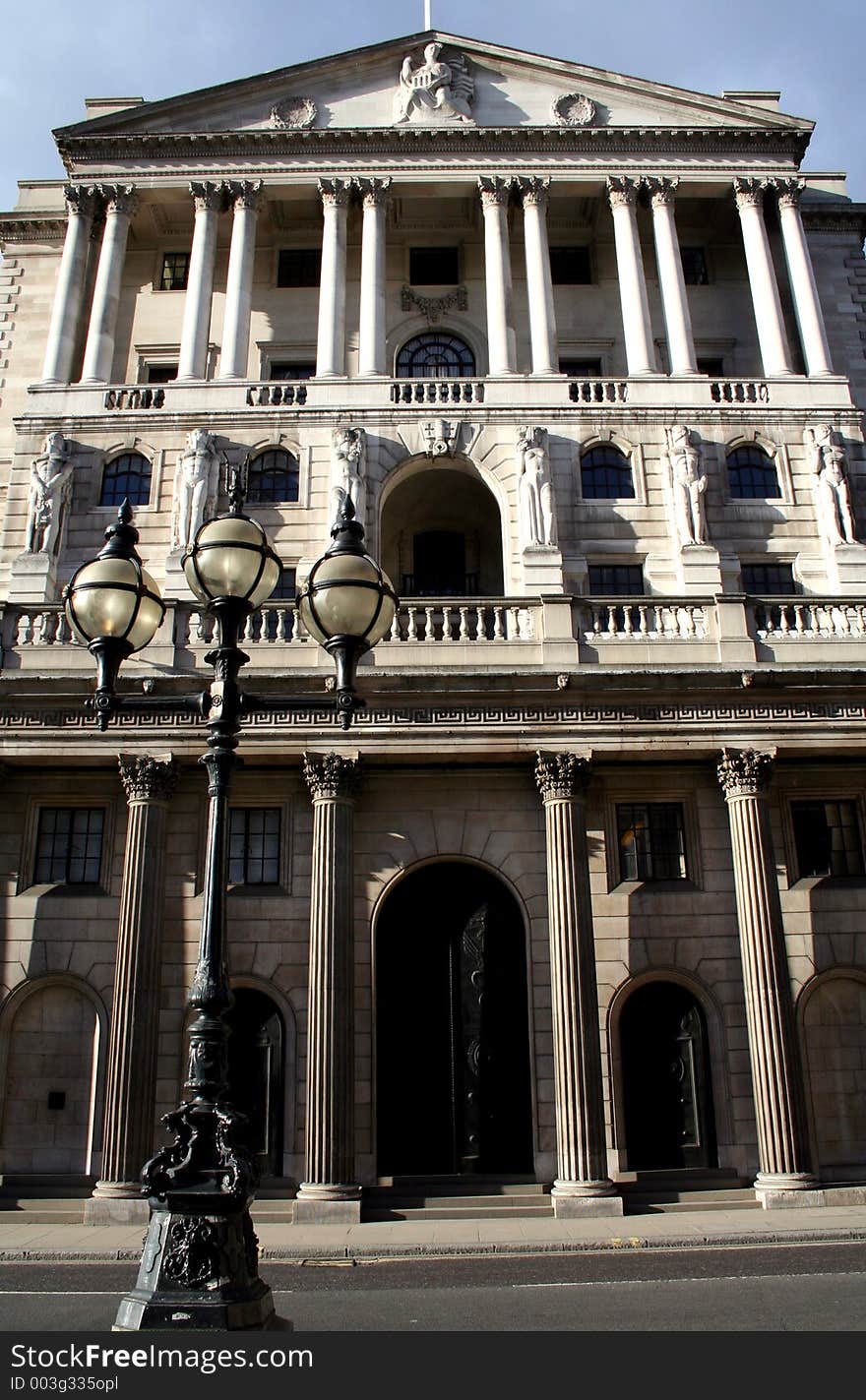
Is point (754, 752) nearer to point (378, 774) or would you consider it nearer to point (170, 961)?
Result: point (378, 774)

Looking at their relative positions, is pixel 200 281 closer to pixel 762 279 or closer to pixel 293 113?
pixel 293 113

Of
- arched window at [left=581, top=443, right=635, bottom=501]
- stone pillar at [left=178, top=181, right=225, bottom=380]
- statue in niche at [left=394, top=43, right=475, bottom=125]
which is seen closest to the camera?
arched window at [left=581, top=443, right=635, bottom=501]

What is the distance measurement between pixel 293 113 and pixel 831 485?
61.6 feet

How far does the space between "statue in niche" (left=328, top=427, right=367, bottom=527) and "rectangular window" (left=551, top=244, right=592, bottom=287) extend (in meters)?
9.89

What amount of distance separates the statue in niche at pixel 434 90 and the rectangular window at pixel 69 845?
21.9 m

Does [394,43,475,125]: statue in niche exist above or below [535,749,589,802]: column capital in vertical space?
above

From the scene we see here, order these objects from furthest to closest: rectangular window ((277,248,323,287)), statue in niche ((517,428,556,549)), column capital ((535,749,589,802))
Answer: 1. rectangular window ((277,248,323,287))
2. statue in niche ((517,428,556,549))
3. column capital ((535,749,589,802))

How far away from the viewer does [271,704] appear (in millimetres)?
9633

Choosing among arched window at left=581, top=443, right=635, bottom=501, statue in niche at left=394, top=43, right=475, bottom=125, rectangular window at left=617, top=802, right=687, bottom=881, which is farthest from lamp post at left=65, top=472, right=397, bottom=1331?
statue in niche at left=394, top=43, right=475, bottom=125

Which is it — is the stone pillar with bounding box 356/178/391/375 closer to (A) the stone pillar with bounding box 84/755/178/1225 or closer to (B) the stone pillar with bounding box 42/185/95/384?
(B) the stone pillar with bounding box 42/185/95/384

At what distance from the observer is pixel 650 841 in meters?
21.5

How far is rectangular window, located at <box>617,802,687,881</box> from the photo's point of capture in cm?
2130

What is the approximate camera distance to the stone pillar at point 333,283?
89.4ft

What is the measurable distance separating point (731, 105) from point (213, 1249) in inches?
1283
